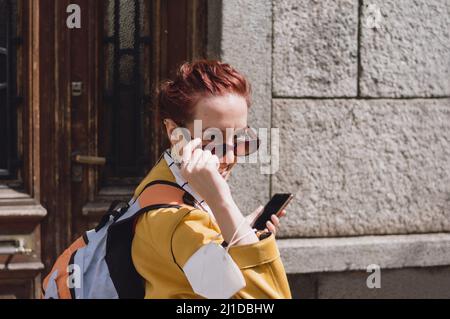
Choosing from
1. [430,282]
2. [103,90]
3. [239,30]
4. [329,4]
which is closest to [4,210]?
[103,90]

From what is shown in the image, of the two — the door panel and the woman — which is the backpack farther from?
the door panel

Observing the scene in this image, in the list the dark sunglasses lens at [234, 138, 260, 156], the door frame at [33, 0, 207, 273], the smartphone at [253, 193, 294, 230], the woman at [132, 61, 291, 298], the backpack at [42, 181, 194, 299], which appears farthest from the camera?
the door frame at [33, 0, 207, 273]

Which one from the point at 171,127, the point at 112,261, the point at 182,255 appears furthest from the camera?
the point at 171,127

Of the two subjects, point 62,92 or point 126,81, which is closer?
point 62,92

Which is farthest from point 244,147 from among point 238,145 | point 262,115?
point 262,115

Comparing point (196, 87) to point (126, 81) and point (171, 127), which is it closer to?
point (171, 127)

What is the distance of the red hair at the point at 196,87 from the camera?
2078 millimetres

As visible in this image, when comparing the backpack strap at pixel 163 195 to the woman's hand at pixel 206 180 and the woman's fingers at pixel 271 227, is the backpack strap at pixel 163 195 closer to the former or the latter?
the woman's hand at pixel 206 180

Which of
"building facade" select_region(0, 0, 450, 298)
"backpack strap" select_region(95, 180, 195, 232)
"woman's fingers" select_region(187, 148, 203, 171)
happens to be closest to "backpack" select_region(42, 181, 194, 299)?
"backpack strap" select_region(95, 180, 195, 232)

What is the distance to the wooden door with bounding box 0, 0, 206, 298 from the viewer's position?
4.25m

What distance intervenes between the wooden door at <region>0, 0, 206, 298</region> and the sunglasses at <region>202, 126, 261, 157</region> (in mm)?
2153

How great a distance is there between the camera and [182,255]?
1894 mm

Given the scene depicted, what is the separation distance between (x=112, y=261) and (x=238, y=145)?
44 cm

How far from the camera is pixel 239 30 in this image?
422 centimetres
